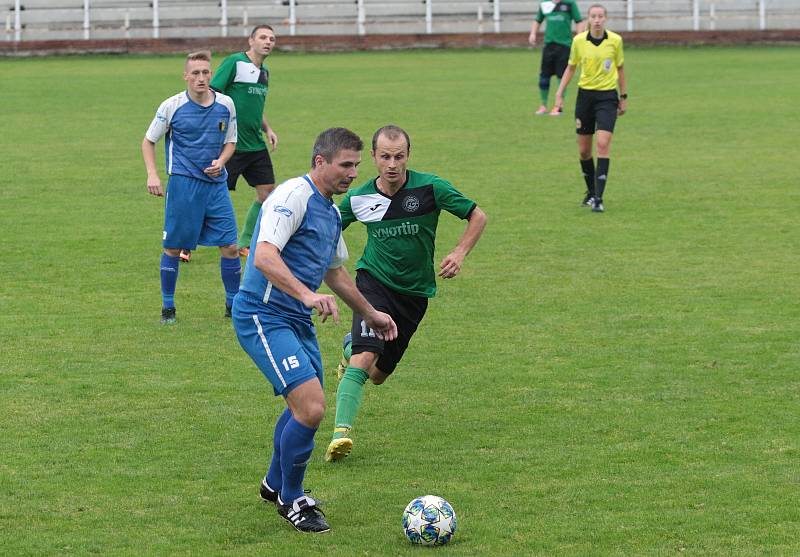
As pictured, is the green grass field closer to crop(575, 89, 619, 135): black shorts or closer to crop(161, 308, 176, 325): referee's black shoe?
crop(161, 308, 176, 325): referee's black shoe

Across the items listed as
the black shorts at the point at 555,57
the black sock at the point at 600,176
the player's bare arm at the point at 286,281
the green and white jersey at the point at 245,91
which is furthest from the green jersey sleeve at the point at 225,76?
the black shorts at the point at 555,57

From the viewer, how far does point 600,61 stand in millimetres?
17281

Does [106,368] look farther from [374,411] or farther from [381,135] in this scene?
[381,135]

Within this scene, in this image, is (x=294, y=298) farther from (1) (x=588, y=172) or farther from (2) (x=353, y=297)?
(1) (x=588, y=172)

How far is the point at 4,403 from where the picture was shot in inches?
375

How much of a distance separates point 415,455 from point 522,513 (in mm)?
1246

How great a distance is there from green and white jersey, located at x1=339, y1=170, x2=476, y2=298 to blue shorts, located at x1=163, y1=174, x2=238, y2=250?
11.2 ft

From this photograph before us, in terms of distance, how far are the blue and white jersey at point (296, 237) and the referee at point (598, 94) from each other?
33.6 feet

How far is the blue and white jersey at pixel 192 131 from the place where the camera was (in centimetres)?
1194

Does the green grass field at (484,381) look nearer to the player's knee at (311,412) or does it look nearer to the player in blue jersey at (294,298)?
the player in blue jersey at (294,298)

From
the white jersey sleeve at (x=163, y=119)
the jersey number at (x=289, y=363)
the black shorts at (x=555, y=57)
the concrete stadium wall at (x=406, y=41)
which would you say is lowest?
the jersey number at (x=289, y=363)

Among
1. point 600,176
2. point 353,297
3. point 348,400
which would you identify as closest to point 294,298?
point 353,297

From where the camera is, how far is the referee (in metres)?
17.2

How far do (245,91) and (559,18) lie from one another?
14.9 metres
